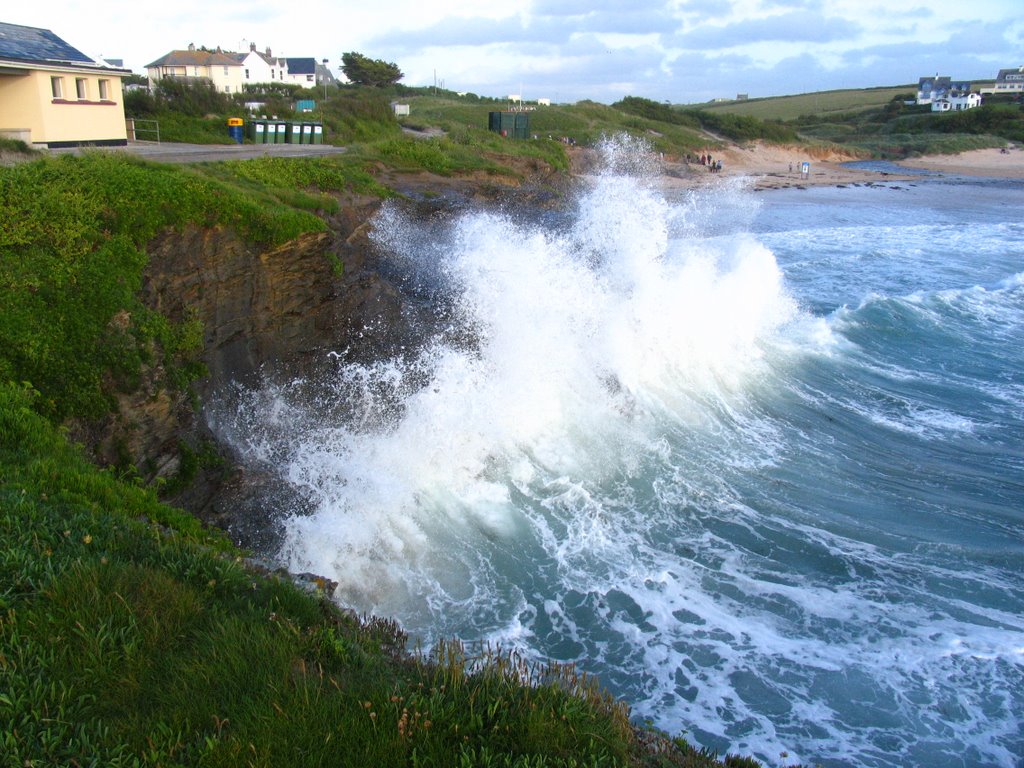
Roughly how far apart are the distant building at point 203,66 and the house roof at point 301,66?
831 centimetres

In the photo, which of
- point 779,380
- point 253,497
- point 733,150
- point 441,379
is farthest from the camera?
point 733,150

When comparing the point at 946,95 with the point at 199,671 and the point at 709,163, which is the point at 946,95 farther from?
the point at 199,671

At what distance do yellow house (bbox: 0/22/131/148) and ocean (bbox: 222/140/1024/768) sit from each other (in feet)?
26.7

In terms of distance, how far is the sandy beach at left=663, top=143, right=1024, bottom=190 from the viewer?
53.2 meters

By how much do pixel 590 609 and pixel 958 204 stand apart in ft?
157

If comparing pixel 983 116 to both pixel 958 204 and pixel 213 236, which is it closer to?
pixel 958 204

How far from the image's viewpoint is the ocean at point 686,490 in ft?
21.2

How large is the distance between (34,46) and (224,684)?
19174 millimetres

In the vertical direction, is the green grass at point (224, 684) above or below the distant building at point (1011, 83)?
below

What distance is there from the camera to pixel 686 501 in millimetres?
9469

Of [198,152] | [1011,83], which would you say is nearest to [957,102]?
[1011,83]

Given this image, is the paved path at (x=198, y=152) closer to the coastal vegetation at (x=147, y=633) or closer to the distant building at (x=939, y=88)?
the coastal vegetation at (x=147, y=633)

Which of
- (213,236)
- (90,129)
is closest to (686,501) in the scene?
(213,236)

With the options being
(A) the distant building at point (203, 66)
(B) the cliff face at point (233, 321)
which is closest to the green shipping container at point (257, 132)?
(B) the cliff face at point (233, 321)
